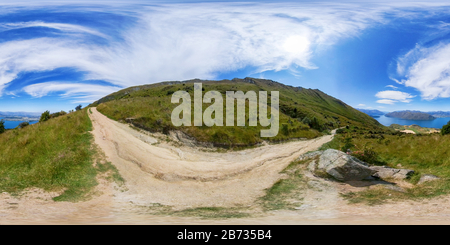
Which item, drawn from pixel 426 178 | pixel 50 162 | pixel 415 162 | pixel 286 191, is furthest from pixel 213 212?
pixel 415 162

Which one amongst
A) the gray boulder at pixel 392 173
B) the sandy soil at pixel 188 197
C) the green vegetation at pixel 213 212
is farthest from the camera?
the gray boulder at pixel 392 173

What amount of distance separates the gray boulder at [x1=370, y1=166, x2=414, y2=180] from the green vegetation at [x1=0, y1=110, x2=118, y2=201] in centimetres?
2433

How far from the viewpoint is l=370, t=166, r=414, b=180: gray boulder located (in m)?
15.5

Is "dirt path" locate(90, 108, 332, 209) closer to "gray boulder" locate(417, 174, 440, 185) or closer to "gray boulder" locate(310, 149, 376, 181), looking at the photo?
"gray boulder" locate(310, 149, 376, 181)

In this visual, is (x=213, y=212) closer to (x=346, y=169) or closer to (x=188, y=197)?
(x=188, y=197)

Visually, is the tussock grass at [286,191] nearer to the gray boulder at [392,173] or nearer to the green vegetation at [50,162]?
the gray boulder at [392,173]

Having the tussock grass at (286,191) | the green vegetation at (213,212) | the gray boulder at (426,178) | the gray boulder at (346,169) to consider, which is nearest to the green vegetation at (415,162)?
the gray boulder at (426,178)

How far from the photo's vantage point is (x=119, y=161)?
20.8m

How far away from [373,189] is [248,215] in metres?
10.3

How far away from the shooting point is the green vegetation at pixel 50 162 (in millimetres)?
15211

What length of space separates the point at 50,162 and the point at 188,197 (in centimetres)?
1374

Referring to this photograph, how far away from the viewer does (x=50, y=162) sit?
707 inches

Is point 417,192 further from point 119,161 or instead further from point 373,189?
point 119,161

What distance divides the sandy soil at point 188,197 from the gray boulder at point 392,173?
10.4 ft
